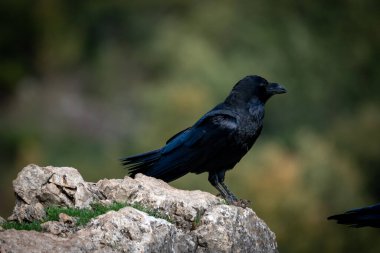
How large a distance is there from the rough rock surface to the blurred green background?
18.3 m

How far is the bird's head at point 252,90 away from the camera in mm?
11521

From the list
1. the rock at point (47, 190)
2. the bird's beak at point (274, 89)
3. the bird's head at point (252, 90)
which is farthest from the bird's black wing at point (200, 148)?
the rock at point (47, 190)

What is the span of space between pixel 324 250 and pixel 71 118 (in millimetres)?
34405

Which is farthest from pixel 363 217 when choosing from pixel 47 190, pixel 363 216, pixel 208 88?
pixel 208 88

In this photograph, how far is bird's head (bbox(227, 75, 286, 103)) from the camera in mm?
11521

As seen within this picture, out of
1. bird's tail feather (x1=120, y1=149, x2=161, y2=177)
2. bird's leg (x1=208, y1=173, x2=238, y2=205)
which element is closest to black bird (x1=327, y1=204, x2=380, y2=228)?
bird's leg (x1=208, y1=173, x2=238, y2=205)

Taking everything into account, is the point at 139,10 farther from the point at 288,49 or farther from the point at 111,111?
the point at 288,49

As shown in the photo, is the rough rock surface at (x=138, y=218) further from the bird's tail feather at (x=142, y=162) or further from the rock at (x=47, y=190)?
the bird's tail feather at (x=142, y=162)

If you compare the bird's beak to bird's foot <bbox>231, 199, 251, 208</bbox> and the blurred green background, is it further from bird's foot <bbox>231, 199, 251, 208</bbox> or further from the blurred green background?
the blurred green background

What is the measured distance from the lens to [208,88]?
45500 mm

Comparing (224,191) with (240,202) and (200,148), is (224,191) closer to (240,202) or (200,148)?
(200,148)

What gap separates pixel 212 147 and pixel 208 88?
113ft

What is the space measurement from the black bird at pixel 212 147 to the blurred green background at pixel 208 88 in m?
16.5

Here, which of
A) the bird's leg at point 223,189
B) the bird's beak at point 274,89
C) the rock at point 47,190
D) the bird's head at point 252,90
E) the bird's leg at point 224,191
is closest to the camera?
the rock at point 47,190
